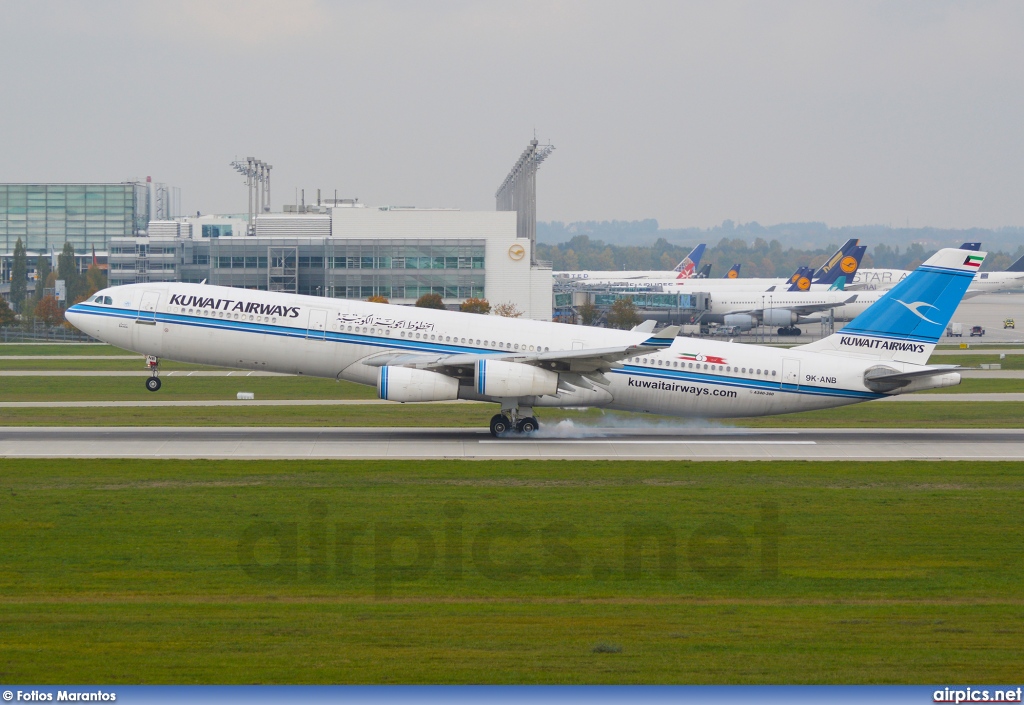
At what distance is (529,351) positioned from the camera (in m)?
38.3

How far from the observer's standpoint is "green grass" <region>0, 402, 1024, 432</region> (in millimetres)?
42844

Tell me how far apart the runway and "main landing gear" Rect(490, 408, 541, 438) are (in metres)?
0.57

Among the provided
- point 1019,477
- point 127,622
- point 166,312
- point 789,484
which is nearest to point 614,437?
point 789,484

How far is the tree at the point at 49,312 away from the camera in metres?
112

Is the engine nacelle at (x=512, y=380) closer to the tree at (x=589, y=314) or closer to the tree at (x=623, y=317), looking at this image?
the tree at (x=623, y=317)

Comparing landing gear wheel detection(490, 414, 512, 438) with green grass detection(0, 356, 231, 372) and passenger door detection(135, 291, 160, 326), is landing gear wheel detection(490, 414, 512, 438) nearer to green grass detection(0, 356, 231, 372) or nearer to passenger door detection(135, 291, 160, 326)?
passenger door detection(135, 291, 160, 326)

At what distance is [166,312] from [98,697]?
27785 mm

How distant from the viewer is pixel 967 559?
21172 mm

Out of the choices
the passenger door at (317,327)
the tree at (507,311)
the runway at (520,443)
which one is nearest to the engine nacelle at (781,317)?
the tree at (507,311)

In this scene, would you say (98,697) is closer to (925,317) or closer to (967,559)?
(967,559)

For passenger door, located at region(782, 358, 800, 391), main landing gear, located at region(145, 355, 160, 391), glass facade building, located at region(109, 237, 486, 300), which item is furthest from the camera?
glass facade building, located at region(109, 237, 486, 300)

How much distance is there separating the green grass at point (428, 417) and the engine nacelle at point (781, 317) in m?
68.7

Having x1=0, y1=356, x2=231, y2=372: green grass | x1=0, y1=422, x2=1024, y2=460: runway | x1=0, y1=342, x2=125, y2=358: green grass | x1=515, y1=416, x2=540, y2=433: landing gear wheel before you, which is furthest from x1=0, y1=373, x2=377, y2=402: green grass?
x1=0, y1=342, x2=125, y2=358: green grass

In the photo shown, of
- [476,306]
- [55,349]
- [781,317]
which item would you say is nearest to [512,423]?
[55,349]
